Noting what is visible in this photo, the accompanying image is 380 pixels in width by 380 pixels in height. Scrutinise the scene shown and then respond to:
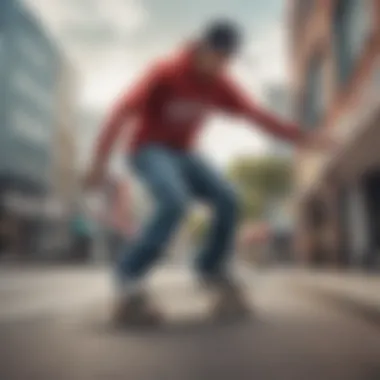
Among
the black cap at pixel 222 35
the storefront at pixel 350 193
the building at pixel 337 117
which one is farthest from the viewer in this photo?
the storefront at pixel 350 193

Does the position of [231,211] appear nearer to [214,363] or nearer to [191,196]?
[191,196]

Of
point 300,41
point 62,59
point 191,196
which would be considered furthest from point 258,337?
point 300,41

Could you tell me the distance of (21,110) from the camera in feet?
6.61

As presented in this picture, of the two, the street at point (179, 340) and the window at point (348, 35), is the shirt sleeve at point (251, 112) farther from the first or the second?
the window at point (348, 35)

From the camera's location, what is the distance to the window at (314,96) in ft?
6.83

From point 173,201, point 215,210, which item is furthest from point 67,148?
point 215,210

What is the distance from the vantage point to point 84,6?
169 centimetres

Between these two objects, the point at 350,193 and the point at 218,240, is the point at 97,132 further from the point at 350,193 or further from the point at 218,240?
the point at 350,193

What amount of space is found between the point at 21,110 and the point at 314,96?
118 centimetres

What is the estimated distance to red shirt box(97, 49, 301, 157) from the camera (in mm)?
1796

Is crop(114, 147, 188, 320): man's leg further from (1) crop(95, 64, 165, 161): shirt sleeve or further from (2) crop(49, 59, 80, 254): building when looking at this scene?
(2) crop(49, 59, 80, 254): building

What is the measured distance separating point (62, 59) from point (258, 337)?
0.96m

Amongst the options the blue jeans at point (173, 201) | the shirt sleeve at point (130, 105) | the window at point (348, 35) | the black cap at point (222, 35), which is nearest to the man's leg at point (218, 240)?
the blue jeans at point (173, 201)

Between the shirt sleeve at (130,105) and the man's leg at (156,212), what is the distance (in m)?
0.12
